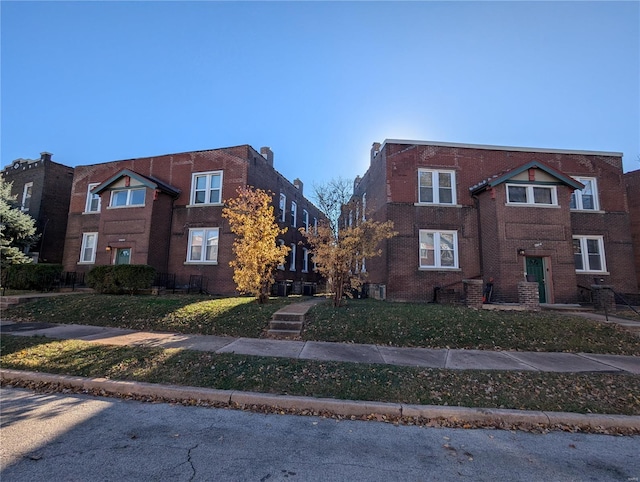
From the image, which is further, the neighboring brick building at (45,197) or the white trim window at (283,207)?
the neighboring brick building at (45,197)

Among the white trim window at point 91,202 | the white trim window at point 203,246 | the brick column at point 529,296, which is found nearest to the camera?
the brick column at point 529,296

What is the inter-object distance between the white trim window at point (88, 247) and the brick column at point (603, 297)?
26155 mm

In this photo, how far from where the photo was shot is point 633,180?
785 inches

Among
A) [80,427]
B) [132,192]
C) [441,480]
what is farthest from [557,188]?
[132,192]

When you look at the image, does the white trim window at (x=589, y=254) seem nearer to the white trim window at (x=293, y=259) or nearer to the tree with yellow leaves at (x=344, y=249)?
the tree with yellow leaves at (x=344, y=249)

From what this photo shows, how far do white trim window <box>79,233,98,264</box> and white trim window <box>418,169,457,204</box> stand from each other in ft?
63.8

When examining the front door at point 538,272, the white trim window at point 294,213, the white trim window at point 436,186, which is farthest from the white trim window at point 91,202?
the front door at point 538,272

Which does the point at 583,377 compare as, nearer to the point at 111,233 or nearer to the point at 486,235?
the point at 486,235

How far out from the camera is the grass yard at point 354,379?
16.7 feet

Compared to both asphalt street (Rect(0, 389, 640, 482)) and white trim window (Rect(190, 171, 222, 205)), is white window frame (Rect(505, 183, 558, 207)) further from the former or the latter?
white trim window (Rect(190, 171, 222, 205))

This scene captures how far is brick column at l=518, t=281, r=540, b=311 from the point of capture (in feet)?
41.5

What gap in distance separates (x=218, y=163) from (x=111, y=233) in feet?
23.3

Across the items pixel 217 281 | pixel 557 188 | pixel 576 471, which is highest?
pixel 557 188

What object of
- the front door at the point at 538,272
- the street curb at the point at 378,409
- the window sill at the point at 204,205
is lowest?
the street curb at the point at 378,409
